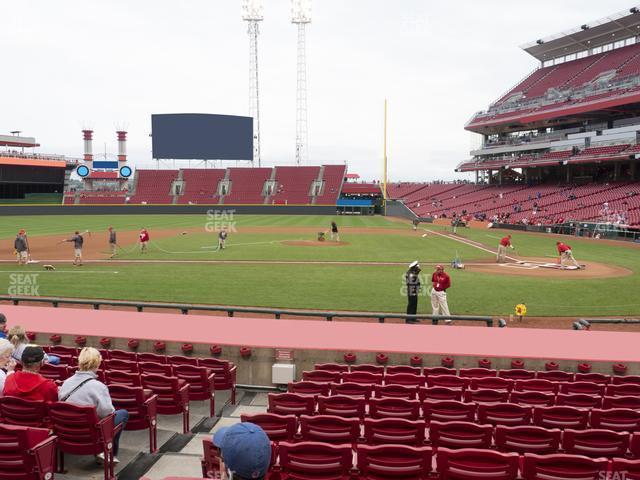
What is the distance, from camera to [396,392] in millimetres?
7406

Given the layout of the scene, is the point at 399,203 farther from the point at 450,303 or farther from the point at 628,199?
the point at 450,303

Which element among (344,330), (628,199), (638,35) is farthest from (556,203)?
(344,330)

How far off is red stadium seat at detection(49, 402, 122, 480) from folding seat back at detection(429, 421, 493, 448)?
375 centimetres

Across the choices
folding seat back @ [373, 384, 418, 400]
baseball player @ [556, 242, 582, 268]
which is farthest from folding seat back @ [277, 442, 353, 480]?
baseball player @ [556, 242, 582, 268]

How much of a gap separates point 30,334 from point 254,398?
581 cm

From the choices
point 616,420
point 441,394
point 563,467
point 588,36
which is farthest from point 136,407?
point 588,36

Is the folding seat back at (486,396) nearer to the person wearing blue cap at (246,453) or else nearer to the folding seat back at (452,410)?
the folding seat back at (452,410)

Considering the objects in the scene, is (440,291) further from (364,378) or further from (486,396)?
(486,396)

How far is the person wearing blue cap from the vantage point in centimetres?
324

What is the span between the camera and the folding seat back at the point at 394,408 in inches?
253

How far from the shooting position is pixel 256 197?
8794 cm

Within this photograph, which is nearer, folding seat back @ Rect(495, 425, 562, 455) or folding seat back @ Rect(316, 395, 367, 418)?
folding seat back @ Rect(495, 425, 562, 455)

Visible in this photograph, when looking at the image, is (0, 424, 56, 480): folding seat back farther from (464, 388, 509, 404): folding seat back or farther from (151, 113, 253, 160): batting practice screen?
(151, 113, 253, 160): batting practice screen

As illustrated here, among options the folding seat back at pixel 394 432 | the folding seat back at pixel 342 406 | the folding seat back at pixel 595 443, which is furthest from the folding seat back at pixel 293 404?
the folding seat back at pixel 595 443
